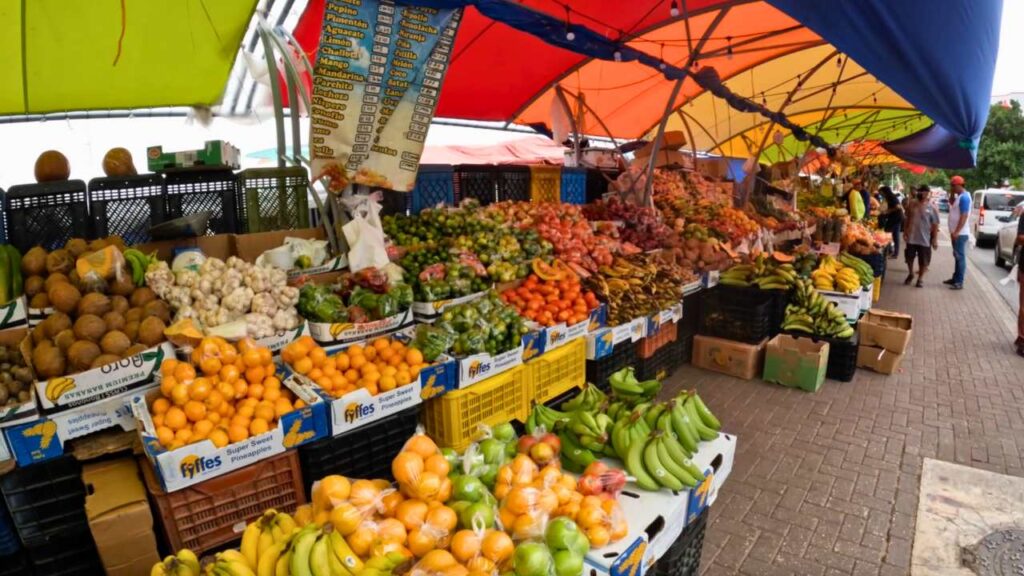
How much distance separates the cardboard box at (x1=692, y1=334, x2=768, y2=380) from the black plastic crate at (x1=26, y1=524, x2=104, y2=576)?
573cm

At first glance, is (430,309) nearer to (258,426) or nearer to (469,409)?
(469,409)

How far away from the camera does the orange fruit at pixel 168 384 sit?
8.15 feet

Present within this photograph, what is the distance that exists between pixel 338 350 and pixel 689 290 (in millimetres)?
4047

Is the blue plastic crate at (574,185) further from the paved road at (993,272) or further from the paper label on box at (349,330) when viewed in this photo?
the paved road at (993,272)

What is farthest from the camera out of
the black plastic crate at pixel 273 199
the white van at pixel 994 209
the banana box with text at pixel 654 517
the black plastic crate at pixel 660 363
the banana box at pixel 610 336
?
the white van at pixel 994 209

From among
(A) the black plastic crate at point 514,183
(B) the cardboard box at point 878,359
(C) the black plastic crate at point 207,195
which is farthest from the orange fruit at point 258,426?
(B) the cardboard box at point 878,359

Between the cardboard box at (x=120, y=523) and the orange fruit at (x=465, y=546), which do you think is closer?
the orange fruit at (x=465, y=546)

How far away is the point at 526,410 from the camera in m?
3.88

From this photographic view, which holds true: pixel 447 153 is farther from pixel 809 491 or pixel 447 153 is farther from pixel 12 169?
pixel 809 491

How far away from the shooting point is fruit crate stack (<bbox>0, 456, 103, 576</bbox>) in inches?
91.4

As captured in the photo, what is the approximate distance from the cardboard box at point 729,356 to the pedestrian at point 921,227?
7.25m

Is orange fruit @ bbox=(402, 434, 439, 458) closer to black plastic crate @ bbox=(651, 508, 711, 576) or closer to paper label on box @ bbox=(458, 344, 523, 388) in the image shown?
black plastic crate @ bbox=(651, 508, 711, 576)

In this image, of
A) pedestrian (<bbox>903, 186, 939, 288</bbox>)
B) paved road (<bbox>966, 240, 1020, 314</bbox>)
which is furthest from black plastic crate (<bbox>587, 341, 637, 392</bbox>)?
pedestrian (<bbox>903, 186, 939, 288</bbox>)

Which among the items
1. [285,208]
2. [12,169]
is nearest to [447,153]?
[12,169]
